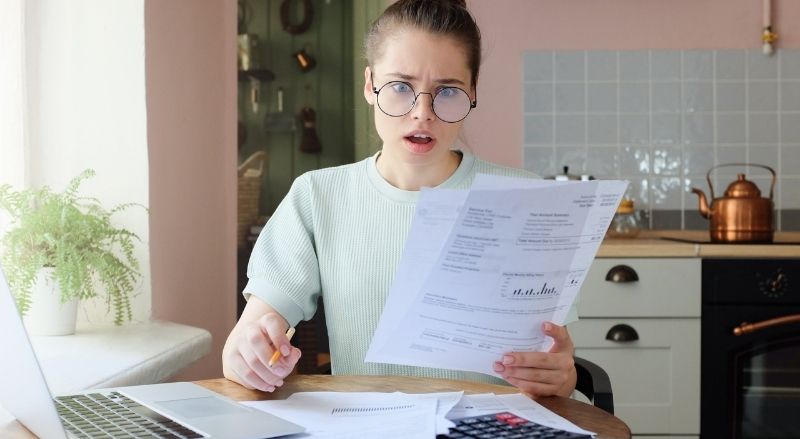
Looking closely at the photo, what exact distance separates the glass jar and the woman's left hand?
6.24 ft

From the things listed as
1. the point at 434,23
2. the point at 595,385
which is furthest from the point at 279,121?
the point at 595,385

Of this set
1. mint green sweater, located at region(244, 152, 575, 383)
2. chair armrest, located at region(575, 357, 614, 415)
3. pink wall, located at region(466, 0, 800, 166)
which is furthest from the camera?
pink wall, located at region(466, 0, 800, 166)

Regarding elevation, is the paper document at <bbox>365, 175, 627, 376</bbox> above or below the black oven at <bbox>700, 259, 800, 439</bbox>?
above

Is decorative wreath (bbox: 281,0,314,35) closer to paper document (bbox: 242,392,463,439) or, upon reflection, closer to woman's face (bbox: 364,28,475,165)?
woman's face (bbox: 364,28,475,165)

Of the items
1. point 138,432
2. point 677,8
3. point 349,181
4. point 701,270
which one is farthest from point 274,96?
point 138,432

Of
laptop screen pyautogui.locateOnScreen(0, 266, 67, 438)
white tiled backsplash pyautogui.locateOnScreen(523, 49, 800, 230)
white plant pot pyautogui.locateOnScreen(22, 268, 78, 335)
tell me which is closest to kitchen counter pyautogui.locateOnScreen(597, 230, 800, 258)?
white tiled backsplash pyautogui.locateOnScreen(523, 49, 800, 230)

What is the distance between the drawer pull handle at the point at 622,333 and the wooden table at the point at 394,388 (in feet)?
5.15

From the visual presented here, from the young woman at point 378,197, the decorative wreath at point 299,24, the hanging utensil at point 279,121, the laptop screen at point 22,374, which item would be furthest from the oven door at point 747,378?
the decorative wreath at point 299,24

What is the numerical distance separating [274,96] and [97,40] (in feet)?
11.0

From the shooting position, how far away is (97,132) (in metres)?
2.02

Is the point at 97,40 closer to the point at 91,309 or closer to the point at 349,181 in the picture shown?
the point at 91,309

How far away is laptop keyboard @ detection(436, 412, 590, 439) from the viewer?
36.4 inches

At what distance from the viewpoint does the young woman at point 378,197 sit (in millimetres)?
1359

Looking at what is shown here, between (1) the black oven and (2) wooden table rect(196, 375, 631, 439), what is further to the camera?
(1) the black oven
